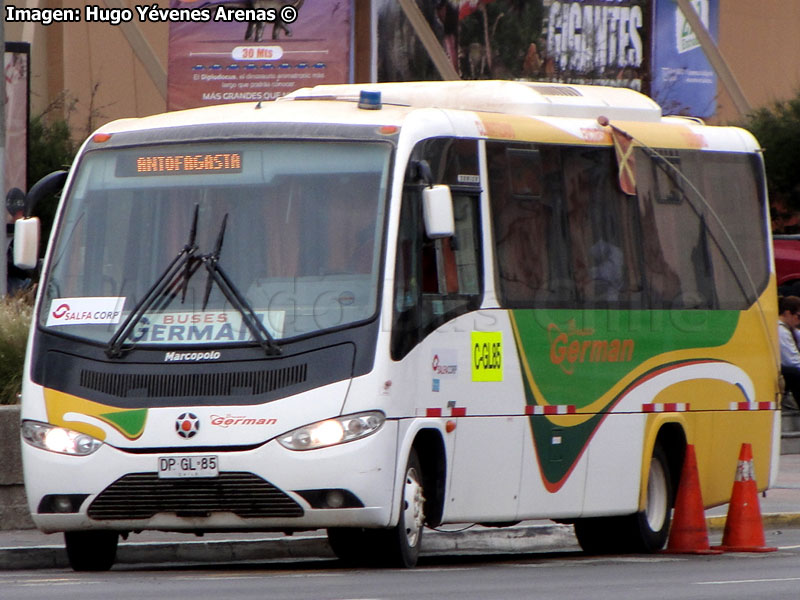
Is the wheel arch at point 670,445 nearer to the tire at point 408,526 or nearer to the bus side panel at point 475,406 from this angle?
the bus side panel at point 475,406

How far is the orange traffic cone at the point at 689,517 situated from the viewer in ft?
46.3

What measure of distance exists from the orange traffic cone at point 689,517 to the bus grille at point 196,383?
3.77 metres

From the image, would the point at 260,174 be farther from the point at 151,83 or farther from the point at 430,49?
the point at 151,83

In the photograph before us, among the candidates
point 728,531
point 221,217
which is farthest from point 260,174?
point 728,531

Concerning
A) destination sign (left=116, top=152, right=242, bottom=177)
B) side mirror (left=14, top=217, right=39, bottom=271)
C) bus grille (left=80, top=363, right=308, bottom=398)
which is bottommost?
bus grille (left=80, top=363, right=308, bottom=398)

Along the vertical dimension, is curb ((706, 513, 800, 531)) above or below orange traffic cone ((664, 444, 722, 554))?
below

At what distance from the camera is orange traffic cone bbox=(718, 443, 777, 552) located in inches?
560

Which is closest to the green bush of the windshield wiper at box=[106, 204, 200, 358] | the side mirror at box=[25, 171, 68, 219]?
the side mirror at box=[25, 171, 68, 219]

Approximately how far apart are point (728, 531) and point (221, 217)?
459 cm

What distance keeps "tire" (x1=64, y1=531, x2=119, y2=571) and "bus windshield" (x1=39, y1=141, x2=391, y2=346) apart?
1.29m

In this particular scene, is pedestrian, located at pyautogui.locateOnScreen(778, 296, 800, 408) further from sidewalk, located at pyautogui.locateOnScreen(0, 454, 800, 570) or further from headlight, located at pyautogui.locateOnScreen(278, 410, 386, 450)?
headlight, located at pyautogui.locateOnScreen(278, 410, 386, 450)

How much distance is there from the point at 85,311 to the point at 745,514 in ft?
16.6

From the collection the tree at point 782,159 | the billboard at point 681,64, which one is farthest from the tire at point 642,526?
the tree at point 782,159

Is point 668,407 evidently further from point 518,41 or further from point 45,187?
point 518,41
